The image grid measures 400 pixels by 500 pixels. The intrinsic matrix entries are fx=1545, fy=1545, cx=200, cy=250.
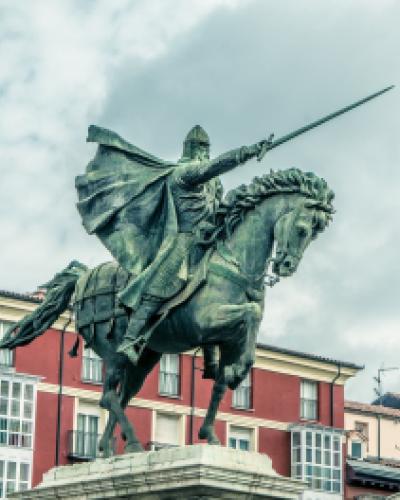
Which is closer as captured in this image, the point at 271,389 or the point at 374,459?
the point at 271,389

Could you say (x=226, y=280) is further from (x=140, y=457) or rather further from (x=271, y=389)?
(x=271, y=389)

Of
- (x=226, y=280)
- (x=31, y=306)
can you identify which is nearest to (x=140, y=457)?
(x=226, y=280)

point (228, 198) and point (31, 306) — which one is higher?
point (31, 306)

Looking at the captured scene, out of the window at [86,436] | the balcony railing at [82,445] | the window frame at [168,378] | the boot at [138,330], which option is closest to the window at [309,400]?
the window frame at [168,378]

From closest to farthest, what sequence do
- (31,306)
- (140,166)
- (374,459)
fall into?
(140,166) < (31,306) < (374,459)

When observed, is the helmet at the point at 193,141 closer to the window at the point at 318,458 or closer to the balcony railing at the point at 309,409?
the window at the point at 318,458

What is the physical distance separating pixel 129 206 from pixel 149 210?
349mm

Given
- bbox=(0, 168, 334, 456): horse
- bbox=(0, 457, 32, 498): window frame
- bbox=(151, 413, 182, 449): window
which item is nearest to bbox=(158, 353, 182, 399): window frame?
bbox=(151, 413, 182, 449): window

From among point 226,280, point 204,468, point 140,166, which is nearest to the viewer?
point 204,468

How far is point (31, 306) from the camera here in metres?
61.3

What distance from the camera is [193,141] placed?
22.0 metres

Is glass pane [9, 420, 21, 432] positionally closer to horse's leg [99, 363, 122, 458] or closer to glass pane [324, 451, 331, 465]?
glass pane [324, 451, 331, 465]

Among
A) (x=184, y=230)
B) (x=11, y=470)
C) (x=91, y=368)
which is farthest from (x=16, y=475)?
(x=184, y=230)

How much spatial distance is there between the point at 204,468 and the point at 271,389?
5332 cm
